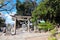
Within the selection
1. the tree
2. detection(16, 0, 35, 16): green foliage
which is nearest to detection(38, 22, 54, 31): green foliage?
the tree

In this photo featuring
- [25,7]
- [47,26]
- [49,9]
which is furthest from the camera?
[25,7]

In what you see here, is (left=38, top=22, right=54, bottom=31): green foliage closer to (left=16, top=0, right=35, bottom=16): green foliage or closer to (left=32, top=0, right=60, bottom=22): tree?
(left=32, top=0, right=60, bottom=22): tree

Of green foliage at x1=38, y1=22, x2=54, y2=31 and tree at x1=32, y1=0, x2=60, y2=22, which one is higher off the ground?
tree at x1=32, y1=0, x2=60, y2=22

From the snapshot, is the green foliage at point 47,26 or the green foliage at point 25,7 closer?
the green foliage at point 47,26

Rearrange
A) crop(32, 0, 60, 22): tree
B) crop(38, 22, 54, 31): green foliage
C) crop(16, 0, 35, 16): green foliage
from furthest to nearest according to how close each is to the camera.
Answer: crop(16, 0, 35, 16): green foliage → crop(38, 22, 54, 31): green foliage → crop(32, 0, 60, 22): tree

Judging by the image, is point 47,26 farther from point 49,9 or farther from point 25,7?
point 25,7

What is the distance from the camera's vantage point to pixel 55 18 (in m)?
18.0

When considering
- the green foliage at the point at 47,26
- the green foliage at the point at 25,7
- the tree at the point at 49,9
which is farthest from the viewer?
the green foliage at the point at 25,7

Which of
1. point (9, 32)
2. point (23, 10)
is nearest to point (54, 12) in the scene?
point (9, 32)

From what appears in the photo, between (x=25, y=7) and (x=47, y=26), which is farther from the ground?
(x=25, y=7)

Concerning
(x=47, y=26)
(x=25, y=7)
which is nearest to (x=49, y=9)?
(x=47, y=26)

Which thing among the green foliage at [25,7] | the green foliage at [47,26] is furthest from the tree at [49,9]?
the green foliage at [25,7]

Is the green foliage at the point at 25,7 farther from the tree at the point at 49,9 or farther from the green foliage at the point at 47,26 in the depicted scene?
the tree at the point at 49,9

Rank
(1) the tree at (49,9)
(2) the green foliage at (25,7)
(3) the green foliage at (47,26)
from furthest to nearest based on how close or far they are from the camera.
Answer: (2) the green foliage at (25,7) < (3) the green foliage at (47,26) < (1) the tree at (49,9)
